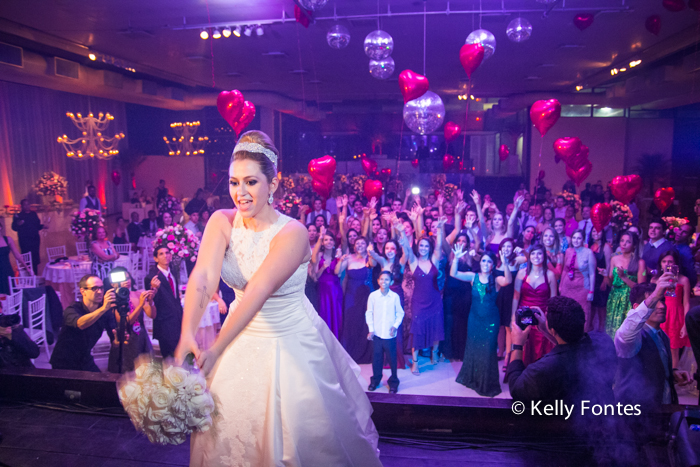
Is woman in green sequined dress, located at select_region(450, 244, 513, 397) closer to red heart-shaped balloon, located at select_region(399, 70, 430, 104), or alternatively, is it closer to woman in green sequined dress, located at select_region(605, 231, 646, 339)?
woman in green sequined dress, located at select_region(605, 231, 646, 339)

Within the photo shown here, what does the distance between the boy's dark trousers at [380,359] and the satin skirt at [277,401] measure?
2.47m

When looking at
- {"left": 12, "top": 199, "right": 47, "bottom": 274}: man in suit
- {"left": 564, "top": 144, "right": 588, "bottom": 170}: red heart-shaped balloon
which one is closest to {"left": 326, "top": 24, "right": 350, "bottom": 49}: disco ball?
{"left": 564, "top": 144, "right": 588, "bottom": 170}: red heart-shaped balloon

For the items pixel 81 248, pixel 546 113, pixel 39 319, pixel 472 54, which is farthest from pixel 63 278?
pixel 546 113

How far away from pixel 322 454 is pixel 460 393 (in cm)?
279

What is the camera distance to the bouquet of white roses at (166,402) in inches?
43.9

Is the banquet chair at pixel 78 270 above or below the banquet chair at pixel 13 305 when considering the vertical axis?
above

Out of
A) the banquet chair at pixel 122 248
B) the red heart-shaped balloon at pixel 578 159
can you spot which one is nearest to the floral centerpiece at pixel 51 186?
the banquet chair at pixel 122 248

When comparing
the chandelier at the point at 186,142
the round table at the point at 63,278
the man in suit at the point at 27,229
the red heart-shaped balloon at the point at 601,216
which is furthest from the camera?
the chandelier at the point at 186,142

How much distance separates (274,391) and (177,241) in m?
3.05

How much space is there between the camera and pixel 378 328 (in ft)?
12.9

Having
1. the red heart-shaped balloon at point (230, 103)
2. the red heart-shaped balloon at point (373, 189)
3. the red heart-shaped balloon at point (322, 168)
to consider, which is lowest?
the red heart-shaped balloon at point (373, 189)

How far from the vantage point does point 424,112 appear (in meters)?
4.86

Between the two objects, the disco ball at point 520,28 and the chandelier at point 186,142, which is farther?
the chandelier at point 186,142

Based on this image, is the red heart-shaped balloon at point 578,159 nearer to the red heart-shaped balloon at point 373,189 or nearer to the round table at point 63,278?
the red heart-shaped balloon at point 373,189
